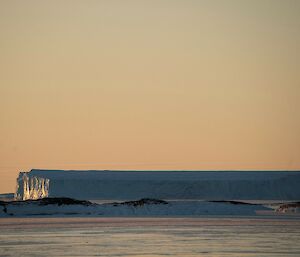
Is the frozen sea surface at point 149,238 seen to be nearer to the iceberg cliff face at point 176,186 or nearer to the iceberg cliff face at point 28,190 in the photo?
the iceberg cliff face at point 28,190

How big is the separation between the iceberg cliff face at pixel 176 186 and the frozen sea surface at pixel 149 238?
69473mm

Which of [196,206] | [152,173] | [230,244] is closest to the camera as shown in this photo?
[230,244]

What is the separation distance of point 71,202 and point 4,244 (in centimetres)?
3723

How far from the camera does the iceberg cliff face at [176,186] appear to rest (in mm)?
133500

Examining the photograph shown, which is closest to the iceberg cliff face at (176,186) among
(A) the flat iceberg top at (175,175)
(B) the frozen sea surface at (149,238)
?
(A) the flat iceberg top at (175,175)

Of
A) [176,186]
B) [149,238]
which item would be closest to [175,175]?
[176,186]

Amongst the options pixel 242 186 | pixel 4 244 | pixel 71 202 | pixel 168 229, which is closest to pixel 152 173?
pixel 242 186

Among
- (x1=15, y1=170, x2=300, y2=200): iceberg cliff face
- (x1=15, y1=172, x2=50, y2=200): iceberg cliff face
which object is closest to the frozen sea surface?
(x1=15, y1=172, x2=50, y2=200): iceberg cliff face

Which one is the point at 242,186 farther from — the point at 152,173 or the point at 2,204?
the point at 2,204

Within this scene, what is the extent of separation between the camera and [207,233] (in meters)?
52.2

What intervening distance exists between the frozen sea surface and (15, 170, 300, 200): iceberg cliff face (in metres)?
69.5

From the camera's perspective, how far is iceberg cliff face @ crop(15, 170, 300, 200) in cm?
13350

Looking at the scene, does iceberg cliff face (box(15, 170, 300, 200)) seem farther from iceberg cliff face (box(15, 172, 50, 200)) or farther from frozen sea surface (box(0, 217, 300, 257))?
frozen sea surface (box(0, 217, 300, 257))

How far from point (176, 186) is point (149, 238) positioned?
9062 cm
